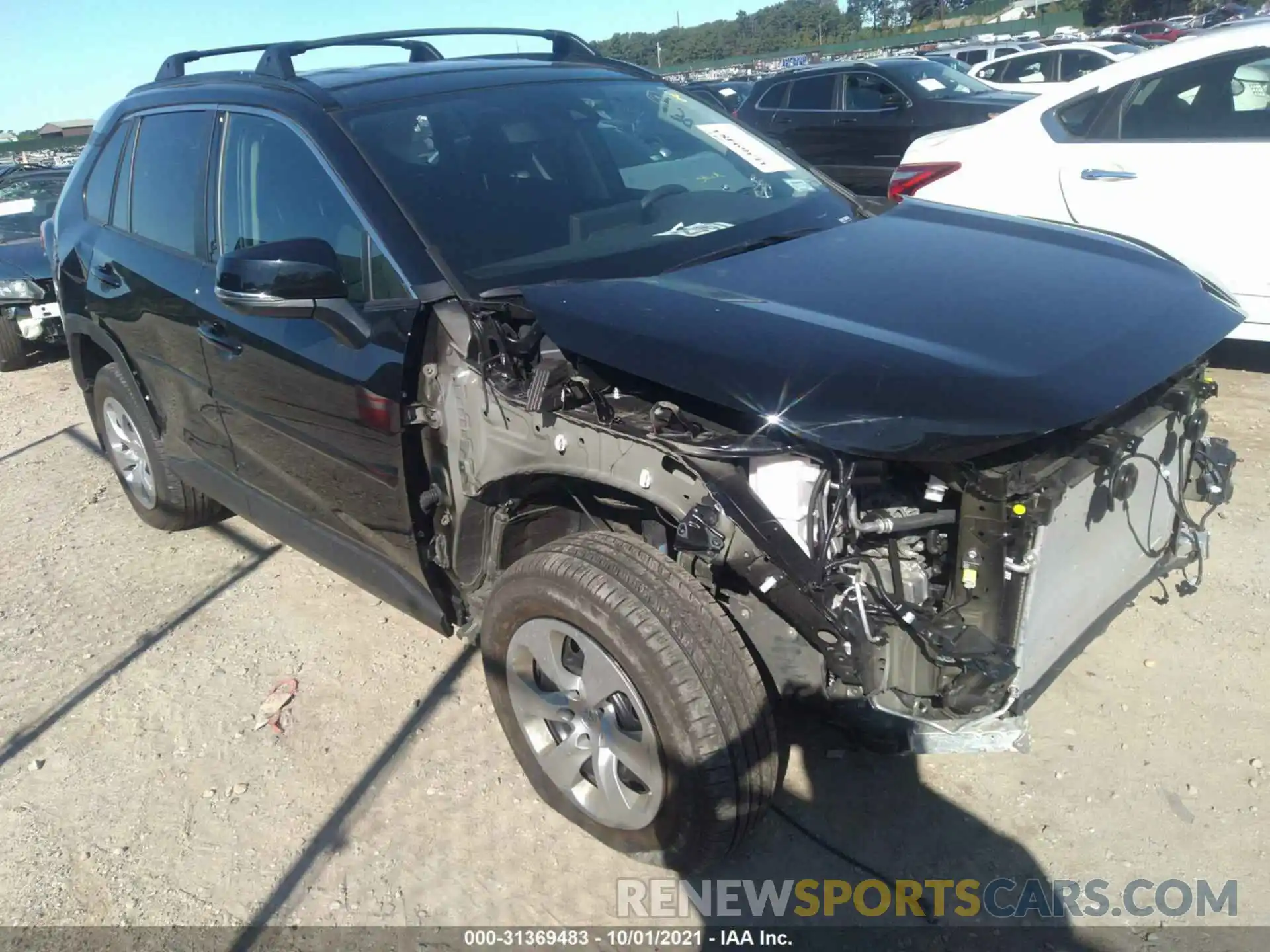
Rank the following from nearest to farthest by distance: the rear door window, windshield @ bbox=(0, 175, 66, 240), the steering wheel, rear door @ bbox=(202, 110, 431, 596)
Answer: rear door @ bbox=(202, 110, 431, 596)
the steering wheel
windshield @ bbox=(0, 175, 66, 240)
the rear door window

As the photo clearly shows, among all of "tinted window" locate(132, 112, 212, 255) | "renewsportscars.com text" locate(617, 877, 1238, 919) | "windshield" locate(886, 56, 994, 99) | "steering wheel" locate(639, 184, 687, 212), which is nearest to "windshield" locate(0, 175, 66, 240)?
"tinted window" locate(132, 112, 212, 255)

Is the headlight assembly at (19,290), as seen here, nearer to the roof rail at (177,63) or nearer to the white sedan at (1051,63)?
the roof rail at (177,63)

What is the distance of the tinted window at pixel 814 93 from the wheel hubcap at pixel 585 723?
8.81 metres

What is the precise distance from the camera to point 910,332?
2174 millimetres

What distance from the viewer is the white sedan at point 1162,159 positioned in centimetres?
457

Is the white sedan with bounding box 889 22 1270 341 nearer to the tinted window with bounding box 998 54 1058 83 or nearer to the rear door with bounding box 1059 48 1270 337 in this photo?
the rear door with bounding box 1059 48 1270 337

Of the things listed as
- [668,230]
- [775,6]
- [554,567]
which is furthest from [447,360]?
[775,6]

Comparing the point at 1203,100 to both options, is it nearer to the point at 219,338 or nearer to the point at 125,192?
the point at 219,338

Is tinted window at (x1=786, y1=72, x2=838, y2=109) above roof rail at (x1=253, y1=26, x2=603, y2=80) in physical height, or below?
below

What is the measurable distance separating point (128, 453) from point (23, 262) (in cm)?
475

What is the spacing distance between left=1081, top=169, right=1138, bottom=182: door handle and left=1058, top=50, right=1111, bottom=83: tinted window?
419 inches

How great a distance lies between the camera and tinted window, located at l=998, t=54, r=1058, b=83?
14586 mm

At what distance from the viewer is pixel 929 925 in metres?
2.33

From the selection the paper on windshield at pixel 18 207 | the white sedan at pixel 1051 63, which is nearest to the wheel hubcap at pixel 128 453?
the paper on windshield at pixel 18 207
